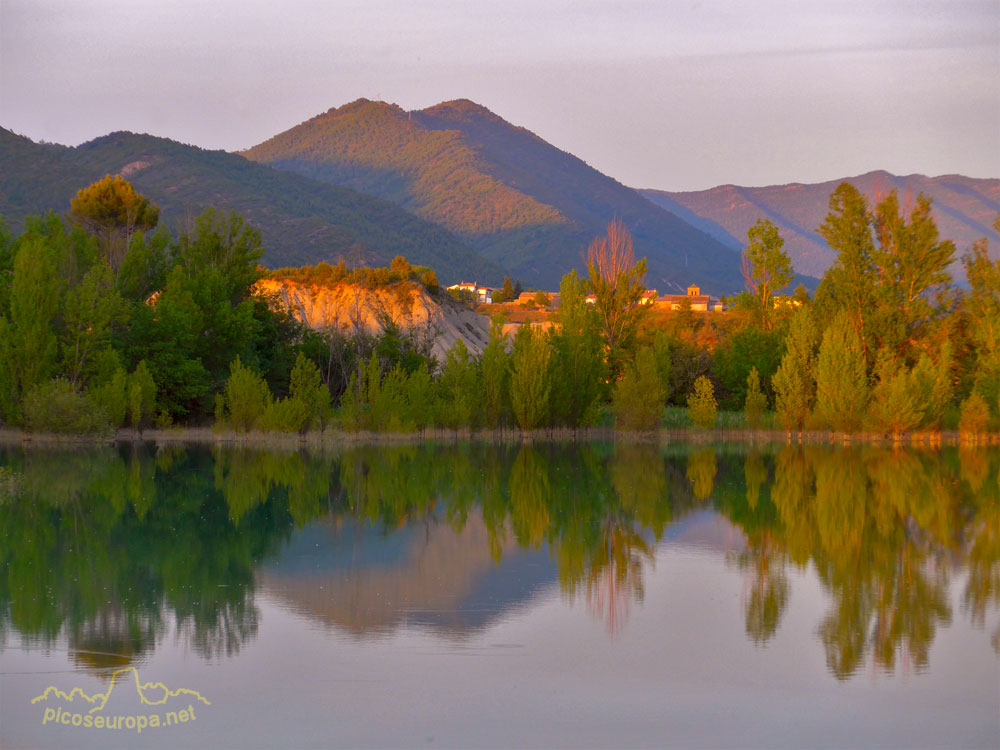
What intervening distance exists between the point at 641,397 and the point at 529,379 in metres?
4.03

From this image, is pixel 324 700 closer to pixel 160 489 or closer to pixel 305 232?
pixel 160 489

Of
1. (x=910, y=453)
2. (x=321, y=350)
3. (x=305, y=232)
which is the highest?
(x=305, y=232)

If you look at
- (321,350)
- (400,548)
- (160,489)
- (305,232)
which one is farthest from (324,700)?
(305,232)

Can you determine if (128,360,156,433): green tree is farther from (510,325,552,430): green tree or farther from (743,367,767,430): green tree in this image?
(743,367,767,430): green tree

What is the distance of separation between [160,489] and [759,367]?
2714cm

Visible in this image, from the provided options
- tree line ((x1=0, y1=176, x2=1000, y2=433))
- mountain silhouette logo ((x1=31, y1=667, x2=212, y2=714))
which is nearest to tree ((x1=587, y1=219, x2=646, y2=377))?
tree line ((x1=0, y1=176, x2=1000, y2=433))

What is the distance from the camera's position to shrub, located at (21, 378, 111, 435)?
27.1 metres

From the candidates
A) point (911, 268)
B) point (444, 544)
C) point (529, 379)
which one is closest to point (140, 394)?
point (529, 379)

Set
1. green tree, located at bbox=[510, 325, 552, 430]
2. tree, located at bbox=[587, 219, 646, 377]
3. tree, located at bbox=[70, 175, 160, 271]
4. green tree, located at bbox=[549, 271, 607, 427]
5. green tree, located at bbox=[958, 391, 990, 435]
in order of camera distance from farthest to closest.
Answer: tree, located at bbox=[70, 175, 160, 271]
tree, located at bbox=[587, 219, 646, 377]
green tree, located at bbox=[958, 391, 990, 435]
green tree, located at bbox=[549, 271, 607, 427]
green tree, located at bbox=[510, 325, 552, 430]

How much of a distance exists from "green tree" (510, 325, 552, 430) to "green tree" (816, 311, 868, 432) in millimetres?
9084

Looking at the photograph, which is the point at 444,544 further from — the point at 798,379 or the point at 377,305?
the point at 377,305

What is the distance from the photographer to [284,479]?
66.7 ft

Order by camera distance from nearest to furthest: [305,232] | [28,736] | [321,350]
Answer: [28,736] → [321,350] → [305,232]

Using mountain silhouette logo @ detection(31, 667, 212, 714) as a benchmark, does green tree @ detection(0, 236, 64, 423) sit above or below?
above
